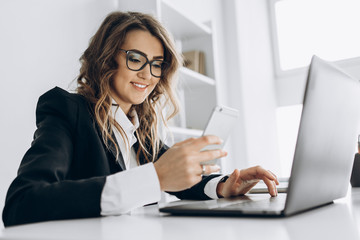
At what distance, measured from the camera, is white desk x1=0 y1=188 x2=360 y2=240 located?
19.0 inches

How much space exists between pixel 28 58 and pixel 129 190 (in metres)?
1.22

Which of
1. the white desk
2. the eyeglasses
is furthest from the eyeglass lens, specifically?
the white desk

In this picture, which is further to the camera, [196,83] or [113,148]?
[196,83]

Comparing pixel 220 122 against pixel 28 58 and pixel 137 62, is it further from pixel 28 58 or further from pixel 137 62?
pixel 28 58

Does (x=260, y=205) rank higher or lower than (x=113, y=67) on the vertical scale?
lower

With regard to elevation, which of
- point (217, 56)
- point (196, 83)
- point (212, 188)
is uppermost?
point (217, 56)

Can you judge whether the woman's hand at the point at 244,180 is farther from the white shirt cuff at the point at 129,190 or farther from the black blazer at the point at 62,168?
the white shirt cuff at the point at 129,190

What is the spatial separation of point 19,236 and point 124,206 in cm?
25

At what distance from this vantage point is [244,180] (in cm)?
109

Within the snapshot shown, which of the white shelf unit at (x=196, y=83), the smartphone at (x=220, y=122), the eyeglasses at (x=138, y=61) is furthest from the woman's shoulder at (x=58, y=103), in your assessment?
the white shelf unit at (x=196, y=83)

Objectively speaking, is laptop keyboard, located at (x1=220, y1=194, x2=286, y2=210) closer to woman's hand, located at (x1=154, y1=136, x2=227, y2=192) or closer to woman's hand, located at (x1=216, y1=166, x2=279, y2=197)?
woman's hand, located at (x1=154, y1=136, x2=227, y2=192)

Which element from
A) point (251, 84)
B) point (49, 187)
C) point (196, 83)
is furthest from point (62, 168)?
point (251, 84)

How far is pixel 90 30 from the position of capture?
2.09 metres

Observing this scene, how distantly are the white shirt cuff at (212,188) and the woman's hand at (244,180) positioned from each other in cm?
4
